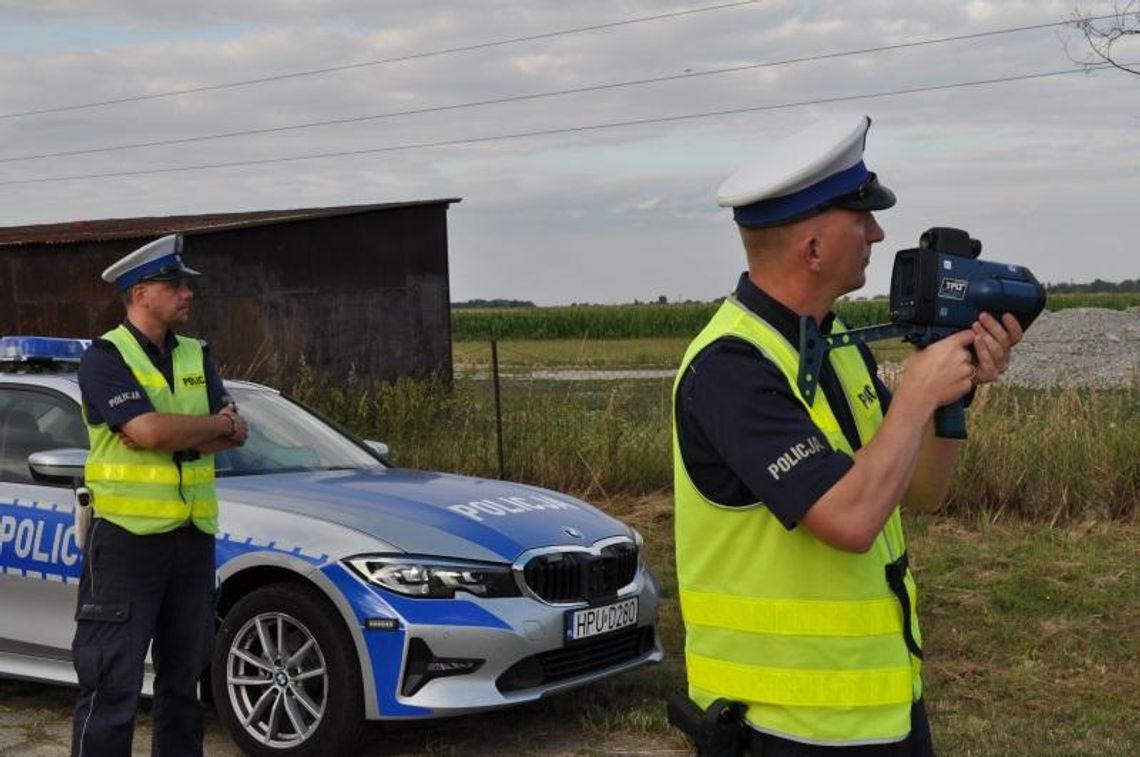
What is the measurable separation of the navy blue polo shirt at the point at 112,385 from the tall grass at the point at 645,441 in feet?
21.7

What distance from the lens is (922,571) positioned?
8.75 m

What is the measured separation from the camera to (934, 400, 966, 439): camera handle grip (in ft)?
8.62

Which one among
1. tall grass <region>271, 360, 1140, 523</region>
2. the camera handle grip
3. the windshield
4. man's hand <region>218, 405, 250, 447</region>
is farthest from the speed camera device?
tall grass <region>271, 360, 1140, 523</region>

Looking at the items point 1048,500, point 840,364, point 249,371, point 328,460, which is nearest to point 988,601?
point 1048,500

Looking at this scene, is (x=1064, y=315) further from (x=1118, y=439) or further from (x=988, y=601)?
(x=988, y=601)

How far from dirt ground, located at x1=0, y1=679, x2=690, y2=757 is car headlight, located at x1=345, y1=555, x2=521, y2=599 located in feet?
1.91

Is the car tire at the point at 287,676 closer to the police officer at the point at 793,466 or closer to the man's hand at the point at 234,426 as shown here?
the man's hand at the point at 234,426

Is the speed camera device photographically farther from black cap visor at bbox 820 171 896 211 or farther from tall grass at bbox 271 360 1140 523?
tall grass at bbox 271 360 1140 523

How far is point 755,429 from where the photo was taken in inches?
96.2

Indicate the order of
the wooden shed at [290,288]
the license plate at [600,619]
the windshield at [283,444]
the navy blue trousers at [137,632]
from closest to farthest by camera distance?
the navy blue trousers at [137,632], the license plate at [600,619], the windshield at [283,444], the wooden shed at [290,288]

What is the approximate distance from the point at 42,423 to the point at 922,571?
5.02 metres

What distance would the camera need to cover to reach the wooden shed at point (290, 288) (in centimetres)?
1838

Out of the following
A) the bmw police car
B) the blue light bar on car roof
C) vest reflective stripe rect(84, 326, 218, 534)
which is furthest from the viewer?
the blue light bar on car roof

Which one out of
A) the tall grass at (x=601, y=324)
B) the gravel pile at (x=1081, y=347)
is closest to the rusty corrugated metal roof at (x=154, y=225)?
the gravel pile at (x=1081, y=347)
